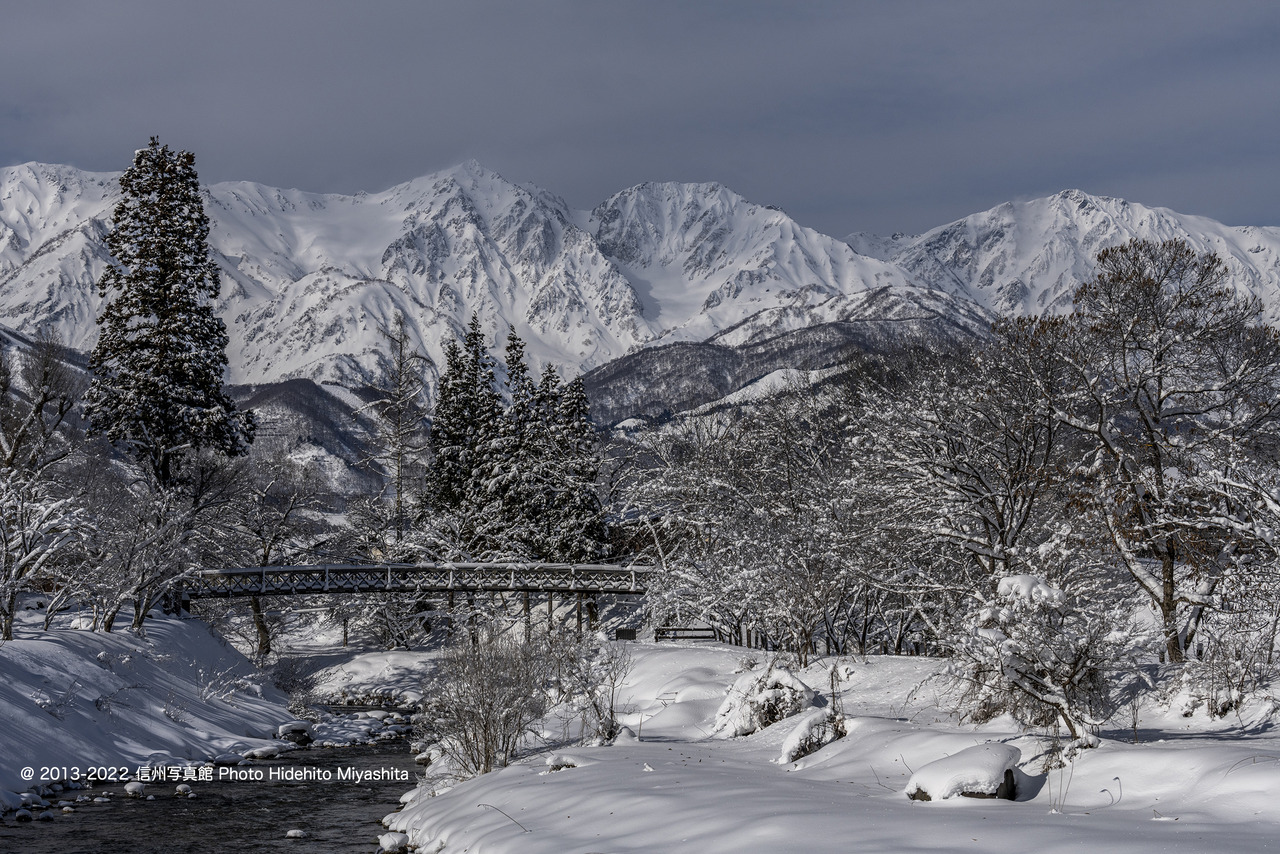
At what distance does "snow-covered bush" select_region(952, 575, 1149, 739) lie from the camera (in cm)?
1322

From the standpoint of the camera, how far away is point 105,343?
3312 cm

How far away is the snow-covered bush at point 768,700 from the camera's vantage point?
817 inches

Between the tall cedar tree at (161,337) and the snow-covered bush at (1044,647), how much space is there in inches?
1097

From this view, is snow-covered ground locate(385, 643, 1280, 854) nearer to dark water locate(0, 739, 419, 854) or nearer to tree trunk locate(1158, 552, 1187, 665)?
dark water locate(0, 739, 419, 854)

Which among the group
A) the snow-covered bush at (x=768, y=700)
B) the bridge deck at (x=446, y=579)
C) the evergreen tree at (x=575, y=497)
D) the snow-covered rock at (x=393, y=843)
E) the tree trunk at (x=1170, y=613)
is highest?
the evergreen tree at (x=575, y=497)

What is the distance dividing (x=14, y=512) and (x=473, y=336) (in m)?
30.4

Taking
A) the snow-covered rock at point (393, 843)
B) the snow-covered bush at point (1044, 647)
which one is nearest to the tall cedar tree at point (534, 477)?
the snow-covered rock at point (393, 843)

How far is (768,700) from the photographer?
68.3 feet

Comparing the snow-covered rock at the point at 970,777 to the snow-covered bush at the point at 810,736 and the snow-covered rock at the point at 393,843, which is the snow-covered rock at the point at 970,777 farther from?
the snow-covered rock at the point at 393,843

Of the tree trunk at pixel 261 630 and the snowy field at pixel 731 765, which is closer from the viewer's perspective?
the snowy field at pixel 731 765

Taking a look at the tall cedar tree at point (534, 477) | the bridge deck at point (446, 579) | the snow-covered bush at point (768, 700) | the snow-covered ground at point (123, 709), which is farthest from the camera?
the tall cedar tree at point (534, 477)

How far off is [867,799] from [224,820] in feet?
38.0

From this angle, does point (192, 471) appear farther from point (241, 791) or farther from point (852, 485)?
point (852, 485)

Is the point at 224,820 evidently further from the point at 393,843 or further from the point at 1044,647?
the point at 1044,647
